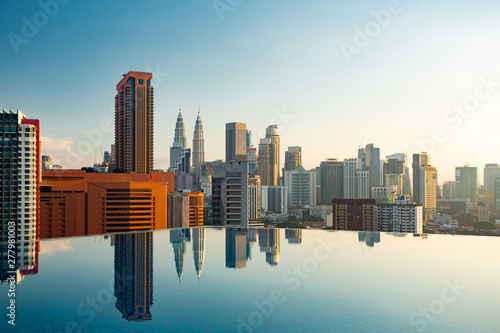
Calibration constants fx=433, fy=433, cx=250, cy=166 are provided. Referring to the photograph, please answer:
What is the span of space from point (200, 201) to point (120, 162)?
86.3 feet

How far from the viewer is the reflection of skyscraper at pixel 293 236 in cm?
1678

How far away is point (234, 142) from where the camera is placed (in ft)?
253

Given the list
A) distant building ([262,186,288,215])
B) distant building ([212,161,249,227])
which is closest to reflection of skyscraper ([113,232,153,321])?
distant building ([212,161,249,227])

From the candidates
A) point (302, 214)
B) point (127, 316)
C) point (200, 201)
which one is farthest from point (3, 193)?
point (302, 214)

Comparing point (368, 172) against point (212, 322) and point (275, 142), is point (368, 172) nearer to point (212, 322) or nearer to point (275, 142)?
point (275, 142)

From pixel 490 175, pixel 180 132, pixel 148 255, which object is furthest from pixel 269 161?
pixel 148 255

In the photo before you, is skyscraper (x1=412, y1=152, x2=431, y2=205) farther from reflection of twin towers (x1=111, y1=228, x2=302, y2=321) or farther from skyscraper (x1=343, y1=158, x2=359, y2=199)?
reflection of twin towers (x1=111, y1=228, x2=302, y2=321)

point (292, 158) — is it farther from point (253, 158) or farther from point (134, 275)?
point (134, 275)

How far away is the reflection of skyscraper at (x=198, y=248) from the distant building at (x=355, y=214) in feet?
115

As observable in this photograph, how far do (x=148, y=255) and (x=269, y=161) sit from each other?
3162 inches

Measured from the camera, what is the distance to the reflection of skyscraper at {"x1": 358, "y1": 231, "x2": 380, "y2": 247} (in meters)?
16.4

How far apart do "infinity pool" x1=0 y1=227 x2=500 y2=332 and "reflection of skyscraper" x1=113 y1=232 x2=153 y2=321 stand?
0.03m

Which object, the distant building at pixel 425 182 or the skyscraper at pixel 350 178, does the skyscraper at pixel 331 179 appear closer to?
the skyscraper at pixel 350 178

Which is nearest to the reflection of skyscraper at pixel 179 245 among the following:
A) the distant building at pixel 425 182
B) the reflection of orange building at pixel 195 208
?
the reflection of orange building at pixel 195 208
